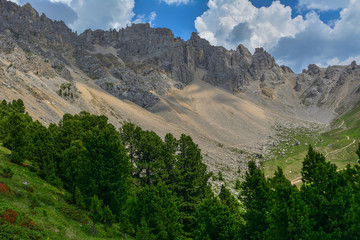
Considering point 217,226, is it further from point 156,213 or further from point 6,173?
point 6,173

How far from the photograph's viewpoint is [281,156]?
103 meters

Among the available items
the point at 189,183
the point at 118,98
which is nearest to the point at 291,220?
the point at 189,183

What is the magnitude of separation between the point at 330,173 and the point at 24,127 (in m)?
31.4

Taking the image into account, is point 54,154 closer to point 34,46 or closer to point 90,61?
point 34,46

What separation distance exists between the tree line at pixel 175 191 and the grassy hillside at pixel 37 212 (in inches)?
48.6

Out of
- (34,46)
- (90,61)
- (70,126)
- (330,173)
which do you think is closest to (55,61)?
(34,46)

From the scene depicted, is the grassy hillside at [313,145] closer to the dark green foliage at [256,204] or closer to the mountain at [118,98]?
the mountain at [118,98]

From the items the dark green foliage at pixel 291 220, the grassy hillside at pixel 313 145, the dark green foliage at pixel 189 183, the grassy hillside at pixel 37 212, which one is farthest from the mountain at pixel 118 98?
the dark green foliage at pixel 291 220

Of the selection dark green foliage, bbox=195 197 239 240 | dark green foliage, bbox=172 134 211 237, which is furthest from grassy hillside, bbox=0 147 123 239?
dark green foliage, bbox=172 134 211 237

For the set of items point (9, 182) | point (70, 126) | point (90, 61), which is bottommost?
point (9, 182)

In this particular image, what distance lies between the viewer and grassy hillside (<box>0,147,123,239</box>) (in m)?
13.5

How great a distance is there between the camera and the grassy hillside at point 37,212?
13.5 m

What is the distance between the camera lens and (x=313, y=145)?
11738cm

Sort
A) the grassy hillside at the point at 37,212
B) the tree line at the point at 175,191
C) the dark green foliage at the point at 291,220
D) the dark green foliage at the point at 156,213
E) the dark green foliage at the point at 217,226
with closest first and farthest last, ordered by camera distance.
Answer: the dark green foliage at the point at 291,220 → the grassy hillside at the point at 37,212 → the tree line at the point at 175,191 → the dark green foliage at the point at 217,226 → the dark green foliage at the point at 156,213
